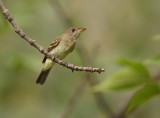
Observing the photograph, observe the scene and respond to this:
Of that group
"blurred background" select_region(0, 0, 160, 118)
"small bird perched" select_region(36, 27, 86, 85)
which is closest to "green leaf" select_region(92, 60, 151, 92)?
"small bird perched" select_region(36, 27, 86, 85)

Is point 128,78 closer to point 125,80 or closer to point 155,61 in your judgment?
point 125,80

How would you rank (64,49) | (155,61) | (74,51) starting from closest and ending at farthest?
(155,61) → (64,49) → (74,51)

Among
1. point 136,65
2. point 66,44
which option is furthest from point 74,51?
point 136,65

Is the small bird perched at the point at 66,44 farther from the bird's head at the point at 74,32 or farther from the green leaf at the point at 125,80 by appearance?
the green leaf at the point at 125,80

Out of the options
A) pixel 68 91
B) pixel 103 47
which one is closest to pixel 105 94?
pixel 68 91

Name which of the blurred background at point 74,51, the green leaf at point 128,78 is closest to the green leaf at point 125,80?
the green leaf at point 128,78

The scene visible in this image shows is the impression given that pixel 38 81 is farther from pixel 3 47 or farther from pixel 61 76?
pixel 61 76

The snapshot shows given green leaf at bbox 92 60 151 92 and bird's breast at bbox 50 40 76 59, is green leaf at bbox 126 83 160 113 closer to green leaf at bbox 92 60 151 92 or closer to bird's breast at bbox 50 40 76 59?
green leaf at bbox 92 60 151 92
